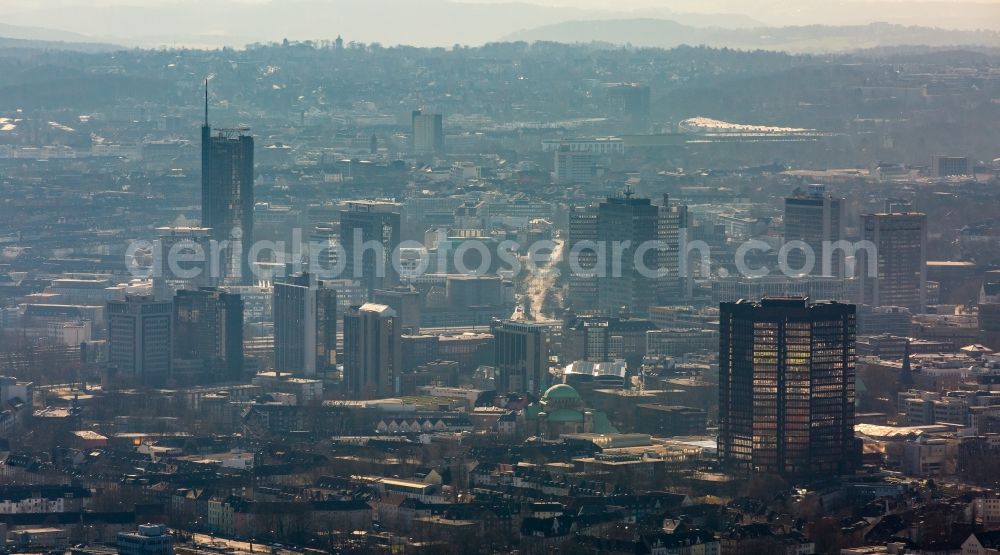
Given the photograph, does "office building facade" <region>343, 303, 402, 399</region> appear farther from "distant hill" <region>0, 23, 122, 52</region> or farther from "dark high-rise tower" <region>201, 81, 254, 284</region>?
"distant hill" <region>0, 23, 122, 52</region>

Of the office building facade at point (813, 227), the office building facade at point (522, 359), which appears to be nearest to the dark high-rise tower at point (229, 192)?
the office building facade at point (813, 227)

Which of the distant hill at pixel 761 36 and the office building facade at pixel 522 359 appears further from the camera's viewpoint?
the distant hill at pixel 761 36

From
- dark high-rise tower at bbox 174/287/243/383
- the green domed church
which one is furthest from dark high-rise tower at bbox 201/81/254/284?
the green domed church

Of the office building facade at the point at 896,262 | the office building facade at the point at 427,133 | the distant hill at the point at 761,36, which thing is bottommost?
the office building facade at the point at 896,262

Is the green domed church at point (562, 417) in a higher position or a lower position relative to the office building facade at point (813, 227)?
lower

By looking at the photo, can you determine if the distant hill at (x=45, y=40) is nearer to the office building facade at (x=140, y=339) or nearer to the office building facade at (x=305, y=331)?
the office building facade at (x=305, y=331)

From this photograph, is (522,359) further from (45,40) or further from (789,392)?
(45,40)
